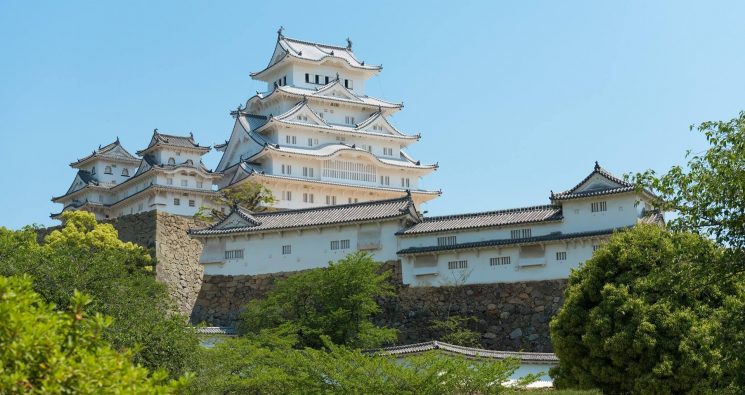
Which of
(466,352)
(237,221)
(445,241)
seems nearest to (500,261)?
(445,241)

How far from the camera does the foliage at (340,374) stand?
2220 centimetres

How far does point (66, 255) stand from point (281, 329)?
261 inches

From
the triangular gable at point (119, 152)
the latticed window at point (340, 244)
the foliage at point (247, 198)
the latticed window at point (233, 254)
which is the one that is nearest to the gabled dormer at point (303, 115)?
the foliage at point (247, 198)

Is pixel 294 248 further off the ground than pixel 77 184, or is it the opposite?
pixel 77 184

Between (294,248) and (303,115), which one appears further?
(303,115)

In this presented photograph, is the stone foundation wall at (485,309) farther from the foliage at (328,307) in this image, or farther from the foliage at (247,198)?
the foliage at (247,198)

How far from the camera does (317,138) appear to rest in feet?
194

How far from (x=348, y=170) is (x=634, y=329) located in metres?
34.0

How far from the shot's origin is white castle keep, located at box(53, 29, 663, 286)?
35.5 metres

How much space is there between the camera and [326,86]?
61031mm

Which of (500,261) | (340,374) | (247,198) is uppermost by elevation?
(247,198)

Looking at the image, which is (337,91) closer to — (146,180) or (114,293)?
(146,180)

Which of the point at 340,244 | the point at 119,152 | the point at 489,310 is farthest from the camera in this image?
the point at 119,152

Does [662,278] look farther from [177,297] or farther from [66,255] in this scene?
[177,297]
